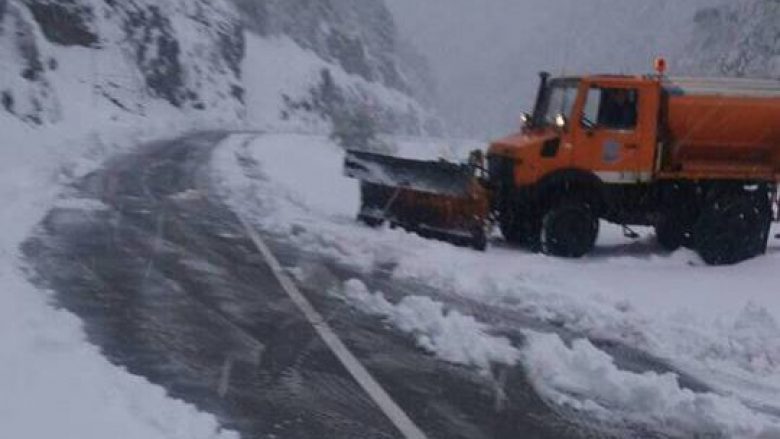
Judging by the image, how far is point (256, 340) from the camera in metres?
8.27

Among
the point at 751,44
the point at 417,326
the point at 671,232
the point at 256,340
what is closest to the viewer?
the point at 256,340

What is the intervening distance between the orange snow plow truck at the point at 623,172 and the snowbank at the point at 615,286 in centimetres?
41

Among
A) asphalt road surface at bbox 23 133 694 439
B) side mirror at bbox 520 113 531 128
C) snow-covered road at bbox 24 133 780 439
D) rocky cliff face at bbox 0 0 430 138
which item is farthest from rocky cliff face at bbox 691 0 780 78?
asphalt road surface at bbox 23 133 694 439

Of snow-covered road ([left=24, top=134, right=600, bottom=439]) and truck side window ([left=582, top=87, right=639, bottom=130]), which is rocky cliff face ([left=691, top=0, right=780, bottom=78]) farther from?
snow-covered road ([left=24, top=134, right=600, bottom=439])

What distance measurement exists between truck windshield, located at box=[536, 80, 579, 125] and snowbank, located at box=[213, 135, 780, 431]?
1.89 metres

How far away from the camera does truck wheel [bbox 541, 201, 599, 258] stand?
13.6 m

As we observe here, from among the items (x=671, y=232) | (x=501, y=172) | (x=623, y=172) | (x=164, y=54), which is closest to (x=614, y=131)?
(x=623, y=172)

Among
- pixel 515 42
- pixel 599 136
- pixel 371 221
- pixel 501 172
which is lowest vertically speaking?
pixel 515 42

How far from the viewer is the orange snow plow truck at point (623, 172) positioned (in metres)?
13.6

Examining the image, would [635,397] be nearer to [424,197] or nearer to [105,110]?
[424,197]

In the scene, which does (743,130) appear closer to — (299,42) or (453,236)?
(453,236)

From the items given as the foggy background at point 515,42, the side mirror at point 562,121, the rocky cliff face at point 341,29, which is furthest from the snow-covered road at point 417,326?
the foggy background at point 515,42

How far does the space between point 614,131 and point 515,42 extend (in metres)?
148

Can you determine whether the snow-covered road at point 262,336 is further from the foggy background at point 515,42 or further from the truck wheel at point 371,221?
→ the foggy background at point 515,42
